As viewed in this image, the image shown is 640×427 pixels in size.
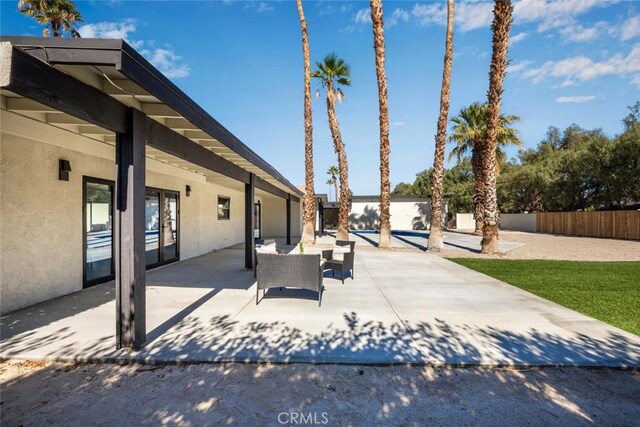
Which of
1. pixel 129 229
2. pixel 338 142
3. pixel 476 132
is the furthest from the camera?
pixel 476 132

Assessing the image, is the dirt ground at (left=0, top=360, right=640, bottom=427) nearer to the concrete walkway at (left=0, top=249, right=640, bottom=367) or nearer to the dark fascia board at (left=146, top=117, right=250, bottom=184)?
the concrete walkway at (left=0, top=249, right=640, bottom=367)

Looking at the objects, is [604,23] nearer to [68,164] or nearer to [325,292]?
[325,292]

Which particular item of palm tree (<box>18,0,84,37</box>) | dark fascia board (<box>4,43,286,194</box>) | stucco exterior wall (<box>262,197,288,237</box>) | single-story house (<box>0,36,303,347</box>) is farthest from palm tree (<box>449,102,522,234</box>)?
palm tree (<box>18,0,84,37</box>)

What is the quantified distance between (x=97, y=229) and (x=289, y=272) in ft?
14.4

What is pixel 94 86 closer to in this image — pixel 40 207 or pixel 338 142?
pixel 40 207

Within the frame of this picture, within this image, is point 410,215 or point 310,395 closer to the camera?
point 310,395

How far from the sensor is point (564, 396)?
2.66 metres

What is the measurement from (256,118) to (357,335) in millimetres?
16695

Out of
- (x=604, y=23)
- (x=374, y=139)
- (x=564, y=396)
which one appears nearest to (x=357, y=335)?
(x=564, y=396)

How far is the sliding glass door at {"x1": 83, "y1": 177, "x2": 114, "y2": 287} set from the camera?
627cm

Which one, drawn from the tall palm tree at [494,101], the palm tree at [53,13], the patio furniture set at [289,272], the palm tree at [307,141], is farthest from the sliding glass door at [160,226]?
the palm tree at [53,13]

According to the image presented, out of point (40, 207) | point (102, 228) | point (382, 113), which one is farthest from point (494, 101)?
point (40, 207)

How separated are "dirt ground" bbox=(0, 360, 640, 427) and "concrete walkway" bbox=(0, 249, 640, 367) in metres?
0.20

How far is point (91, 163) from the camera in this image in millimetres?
6277
